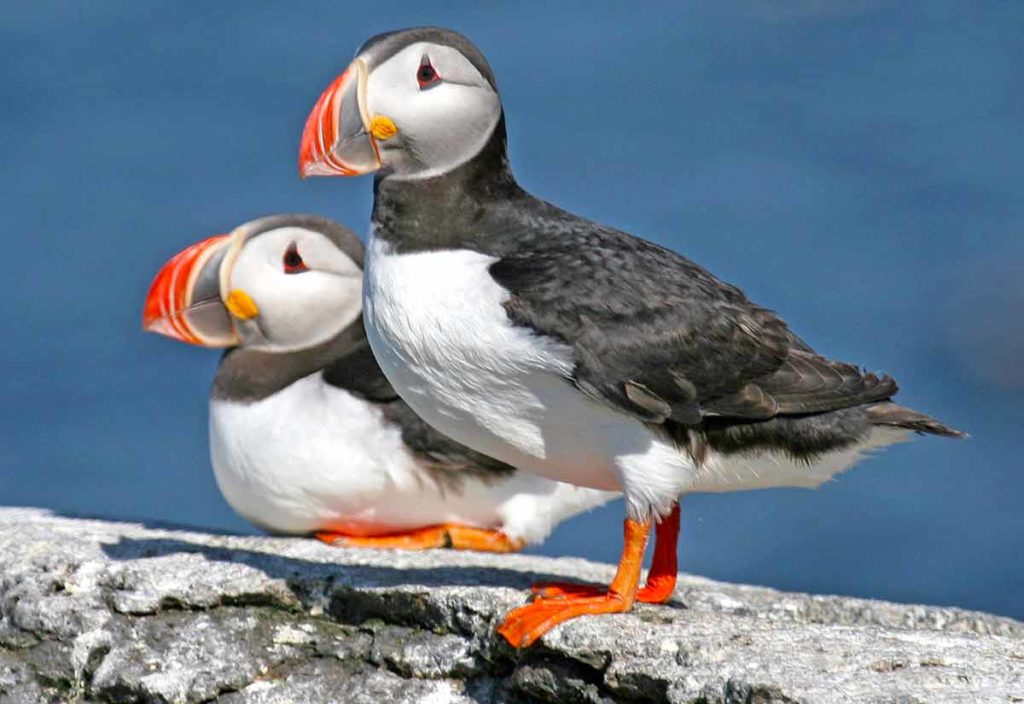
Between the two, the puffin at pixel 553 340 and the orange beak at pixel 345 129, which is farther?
the orange beak at pixel 345 129

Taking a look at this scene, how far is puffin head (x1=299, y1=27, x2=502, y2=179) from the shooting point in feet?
16.1

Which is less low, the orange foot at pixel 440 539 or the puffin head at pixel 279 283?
the puffin head at pixel 279 283

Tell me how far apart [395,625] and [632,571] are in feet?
2.04

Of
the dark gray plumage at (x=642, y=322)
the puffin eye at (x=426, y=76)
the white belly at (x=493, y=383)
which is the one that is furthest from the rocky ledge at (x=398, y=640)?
the puffin eye at (x=426, y=76)

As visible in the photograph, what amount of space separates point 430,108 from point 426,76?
0.08m

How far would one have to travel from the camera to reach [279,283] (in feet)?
22.2

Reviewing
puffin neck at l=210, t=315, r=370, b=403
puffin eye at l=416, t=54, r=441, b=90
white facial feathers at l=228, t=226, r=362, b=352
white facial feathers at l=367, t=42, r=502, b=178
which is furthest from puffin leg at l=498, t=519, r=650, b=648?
white facial feathers at l=228, t=226, r=362, b=352

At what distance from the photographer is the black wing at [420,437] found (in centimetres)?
632

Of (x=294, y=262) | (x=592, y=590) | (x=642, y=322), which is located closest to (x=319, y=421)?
(x=294, y=262)

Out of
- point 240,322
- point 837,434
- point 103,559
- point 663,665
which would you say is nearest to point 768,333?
point 837,434

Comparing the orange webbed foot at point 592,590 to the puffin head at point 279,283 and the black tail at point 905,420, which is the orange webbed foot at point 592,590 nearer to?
the black tail at point 905,420

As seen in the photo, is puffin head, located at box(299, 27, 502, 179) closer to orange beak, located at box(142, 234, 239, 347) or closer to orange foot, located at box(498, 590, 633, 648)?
orange foot, located at box(498, 590, 633, 648)

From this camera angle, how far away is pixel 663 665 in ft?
14.2

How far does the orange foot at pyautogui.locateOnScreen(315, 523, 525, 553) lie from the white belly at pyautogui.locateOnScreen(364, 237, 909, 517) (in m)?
1.60
